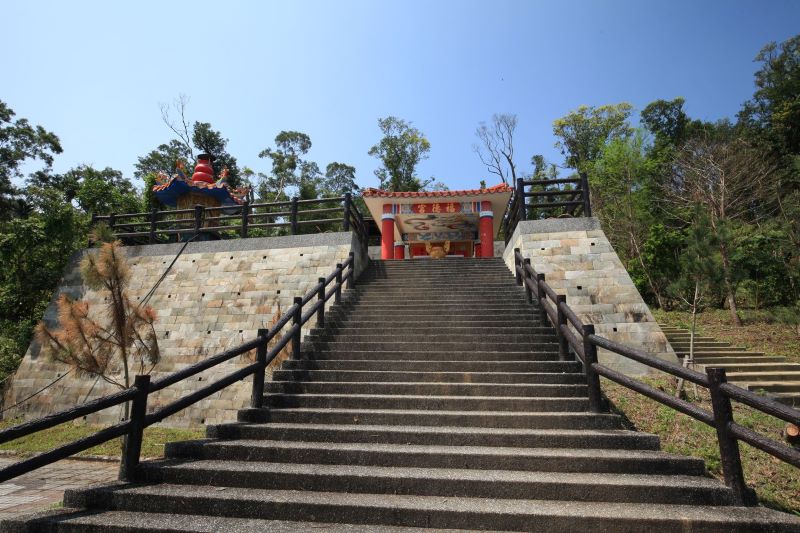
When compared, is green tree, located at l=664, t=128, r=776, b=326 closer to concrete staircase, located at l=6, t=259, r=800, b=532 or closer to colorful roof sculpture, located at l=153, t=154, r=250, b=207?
concrete staircase, located at l=6, t=259, r=800, b=532

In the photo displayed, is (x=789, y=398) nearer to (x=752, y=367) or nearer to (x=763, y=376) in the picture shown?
(x=763, y=376)

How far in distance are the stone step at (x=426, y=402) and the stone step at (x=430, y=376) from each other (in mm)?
397

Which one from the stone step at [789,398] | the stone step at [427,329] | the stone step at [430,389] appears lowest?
the stone step at [789,398]

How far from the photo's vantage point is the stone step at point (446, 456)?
2967 mm

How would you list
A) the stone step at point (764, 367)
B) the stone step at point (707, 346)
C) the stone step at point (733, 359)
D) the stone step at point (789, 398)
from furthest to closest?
the stone step at point (707, 346) → the stone step at point (733, 359) → the stone step at point (764, 367) → the stone step at point (789, 398)

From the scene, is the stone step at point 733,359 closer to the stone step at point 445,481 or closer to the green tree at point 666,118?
the stone step at point 445,481

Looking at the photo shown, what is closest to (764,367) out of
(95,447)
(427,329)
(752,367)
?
(752,367)

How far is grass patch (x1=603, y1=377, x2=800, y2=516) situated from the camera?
11.4 feet

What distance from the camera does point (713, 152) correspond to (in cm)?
1692

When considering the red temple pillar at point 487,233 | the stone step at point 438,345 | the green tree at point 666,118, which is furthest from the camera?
the green tree at point 666,118

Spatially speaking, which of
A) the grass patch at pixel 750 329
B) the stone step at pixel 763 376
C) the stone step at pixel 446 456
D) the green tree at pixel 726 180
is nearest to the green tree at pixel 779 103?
the green tree at pixel 726 180

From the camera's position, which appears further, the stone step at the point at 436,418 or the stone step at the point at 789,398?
the stone step at the point at 789,398

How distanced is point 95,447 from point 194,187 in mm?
8267

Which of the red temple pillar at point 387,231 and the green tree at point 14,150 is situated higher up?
the green tree at point 14,150
